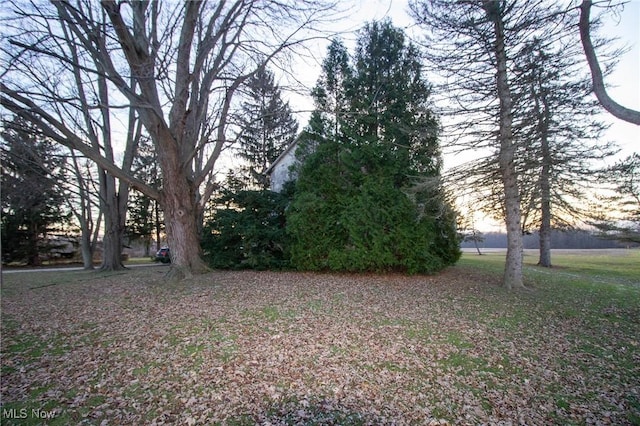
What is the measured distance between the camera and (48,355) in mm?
4059

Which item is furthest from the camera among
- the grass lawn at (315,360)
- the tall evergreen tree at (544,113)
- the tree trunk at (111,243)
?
the tree trunk at (111,243)

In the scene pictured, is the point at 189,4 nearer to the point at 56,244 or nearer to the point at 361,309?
the point at 361,309

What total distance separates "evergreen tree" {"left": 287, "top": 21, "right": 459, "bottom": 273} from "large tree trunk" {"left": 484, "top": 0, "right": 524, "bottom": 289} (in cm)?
177

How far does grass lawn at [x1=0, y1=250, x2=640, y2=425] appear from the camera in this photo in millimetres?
3158

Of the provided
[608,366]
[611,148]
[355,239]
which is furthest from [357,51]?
[608,366]

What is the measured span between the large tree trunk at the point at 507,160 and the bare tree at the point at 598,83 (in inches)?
138

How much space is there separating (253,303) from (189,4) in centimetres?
780

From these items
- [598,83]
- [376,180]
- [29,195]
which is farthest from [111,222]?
[598,83]

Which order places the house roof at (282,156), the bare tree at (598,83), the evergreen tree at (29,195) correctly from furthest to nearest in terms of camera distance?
the house roof at (282,156)
the evergreen tree at (29,195)
the bare tree at (598,83)

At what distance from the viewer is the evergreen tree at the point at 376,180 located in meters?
10.1

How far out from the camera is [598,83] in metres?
4.00

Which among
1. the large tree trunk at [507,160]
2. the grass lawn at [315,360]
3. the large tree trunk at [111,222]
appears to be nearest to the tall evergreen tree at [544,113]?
the large tree trunk at [507,160]

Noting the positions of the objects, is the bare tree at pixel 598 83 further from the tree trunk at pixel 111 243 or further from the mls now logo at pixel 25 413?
the tree trunk at pixel 111 243

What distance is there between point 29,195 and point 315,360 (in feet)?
65.0
